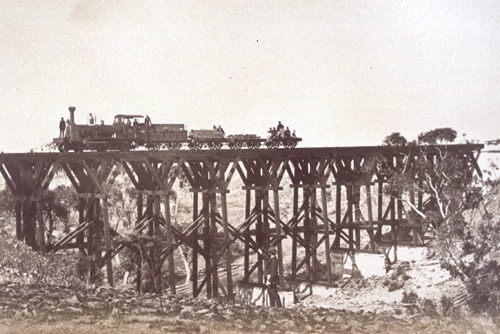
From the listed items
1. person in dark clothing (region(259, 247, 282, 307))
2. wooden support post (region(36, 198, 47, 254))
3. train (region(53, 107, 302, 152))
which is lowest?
person in dark clothing (region(259, 247, 282, 307))

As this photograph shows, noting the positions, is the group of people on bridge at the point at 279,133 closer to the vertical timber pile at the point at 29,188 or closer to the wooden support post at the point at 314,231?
the wooden support post at the point at 314,231

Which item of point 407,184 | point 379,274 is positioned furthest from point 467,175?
point 379,274

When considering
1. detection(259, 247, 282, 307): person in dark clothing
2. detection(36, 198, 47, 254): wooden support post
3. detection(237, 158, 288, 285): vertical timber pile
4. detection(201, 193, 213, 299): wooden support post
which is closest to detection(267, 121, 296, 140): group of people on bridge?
detection(237, 158, 288, 285): vertical timber pile

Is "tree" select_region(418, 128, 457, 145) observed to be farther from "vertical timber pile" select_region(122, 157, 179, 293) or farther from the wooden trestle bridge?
"vertical timber pile" select_region(122, 157, 179, 293)

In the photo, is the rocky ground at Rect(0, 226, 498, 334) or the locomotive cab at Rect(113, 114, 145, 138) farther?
the locomotive cab at Rect(113, 114, 145, 138)

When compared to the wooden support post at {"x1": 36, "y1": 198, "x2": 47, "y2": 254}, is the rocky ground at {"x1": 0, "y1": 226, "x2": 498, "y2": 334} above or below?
below

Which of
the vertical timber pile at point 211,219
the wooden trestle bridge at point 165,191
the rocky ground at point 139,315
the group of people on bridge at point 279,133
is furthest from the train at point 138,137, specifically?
the rocky ground at point 139,315

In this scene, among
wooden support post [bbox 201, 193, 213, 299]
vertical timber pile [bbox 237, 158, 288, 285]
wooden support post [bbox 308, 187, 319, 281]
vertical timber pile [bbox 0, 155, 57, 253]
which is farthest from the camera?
wooden support post [bbox 308, 187, 319, 281]

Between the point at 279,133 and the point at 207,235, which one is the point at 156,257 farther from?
Answer: the point at 279,133

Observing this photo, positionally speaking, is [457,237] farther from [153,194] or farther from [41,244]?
[41,244]

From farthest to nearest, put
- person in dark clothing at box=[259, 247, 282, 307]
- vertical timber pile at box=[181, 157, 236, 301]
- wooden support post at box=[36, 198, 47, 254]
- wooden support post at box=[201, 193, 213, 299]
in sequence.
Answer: wooden support post at box=[201, 193, 213, 299] → person in dark clothing at box=[259, 247, 282, 307] → vertical timber pile at box=[181, 157, 236, 301] → wooden support post at box=[36, 198, 47, 254]
